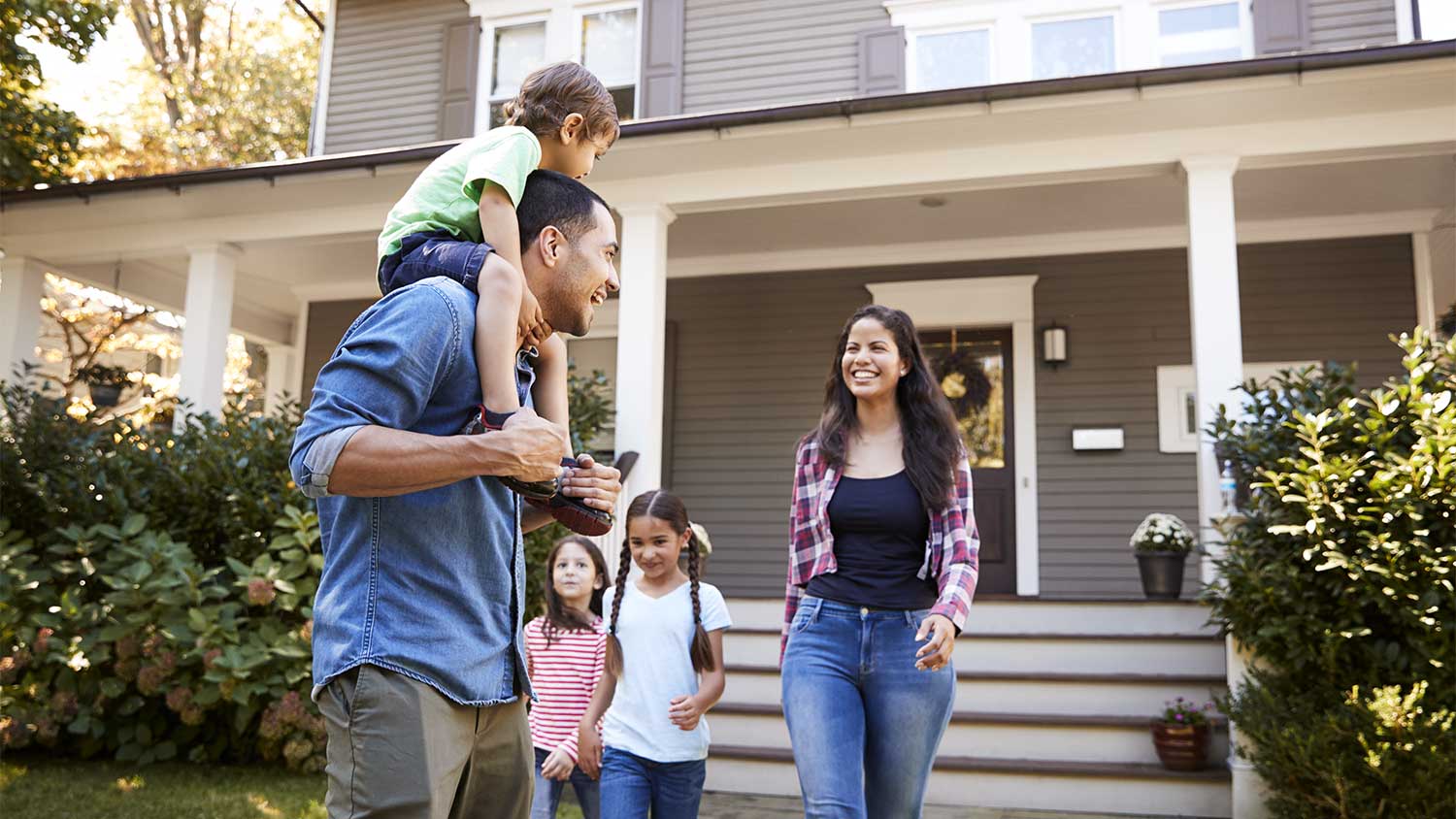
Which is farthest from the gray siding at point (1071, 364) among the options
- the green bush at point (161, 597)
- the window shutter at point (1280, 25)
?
the green bush at point (161, 597)

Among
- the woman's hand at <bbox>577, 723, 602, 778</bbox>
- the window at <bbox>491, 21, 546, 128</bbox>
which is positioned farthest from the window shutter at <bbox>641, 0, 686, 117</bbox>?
the woman's hand at <bbox>577, 723, 602, 778</bbox>

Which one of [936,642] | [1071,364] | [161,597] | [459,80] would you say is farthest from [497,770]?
[459,80]

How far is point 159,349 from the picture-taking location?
17.1 m

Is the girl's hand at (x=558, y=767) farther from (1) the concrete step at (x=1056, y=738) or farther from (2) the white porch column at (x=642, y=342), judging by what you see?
(2) the white porch column at (x=642, y=342)

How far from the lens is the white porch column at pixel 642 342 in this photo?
6965mm

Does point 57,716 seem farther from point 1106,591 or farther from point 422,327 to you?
point 1106,591

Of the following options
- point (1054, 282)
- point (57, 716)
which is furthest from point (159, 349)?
point (1054, 282)

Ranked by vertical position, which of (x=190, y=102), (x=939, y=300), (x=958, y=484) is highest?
(x=190, y=102)

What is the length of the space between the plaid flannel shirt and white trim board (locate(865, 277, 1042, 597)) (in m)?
5.65

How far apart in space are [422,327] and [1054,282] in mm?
7863

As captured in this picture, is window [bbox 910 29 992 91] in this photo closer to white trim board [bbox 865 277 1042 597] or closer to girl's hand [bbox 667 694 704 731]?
white trim board [bbox 865 277 1042 597]

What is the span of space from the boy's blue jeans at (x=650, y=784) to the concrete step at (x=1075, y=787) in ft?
8.32

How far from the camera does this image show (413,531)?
1.42 m

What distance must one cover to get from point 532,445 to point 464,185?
1.87 feet
